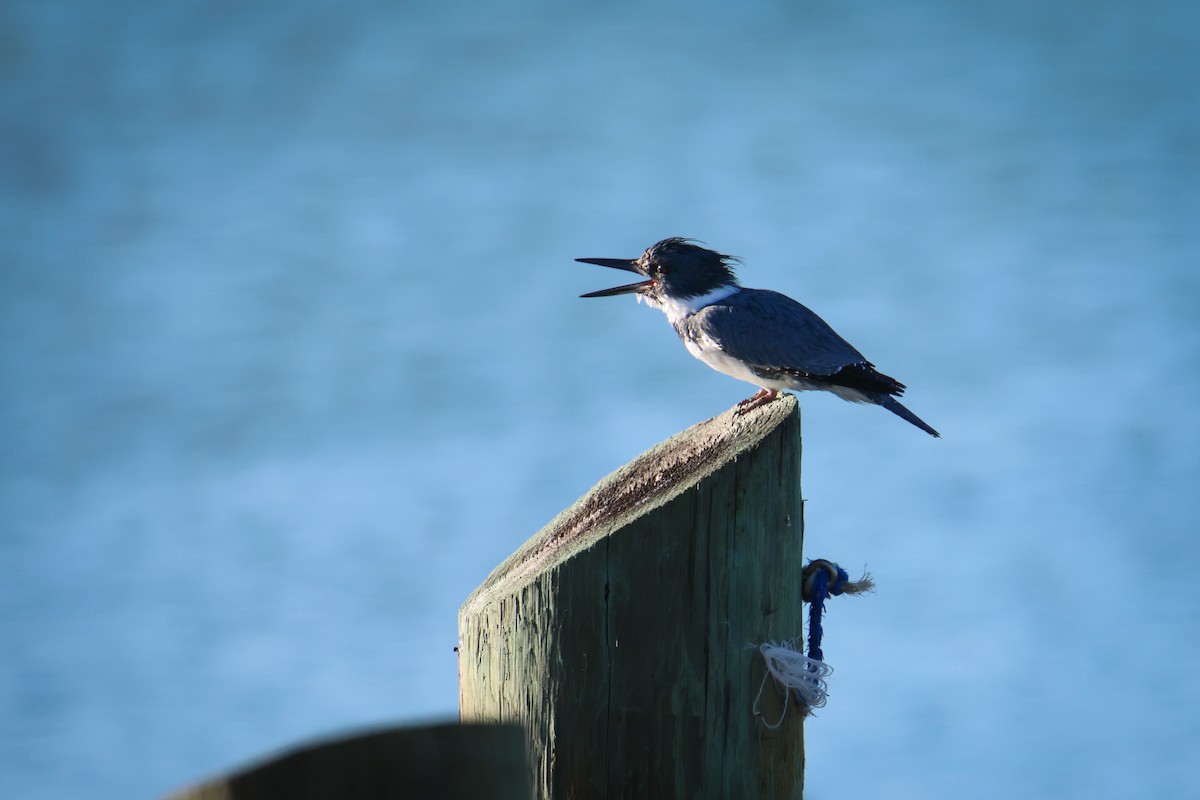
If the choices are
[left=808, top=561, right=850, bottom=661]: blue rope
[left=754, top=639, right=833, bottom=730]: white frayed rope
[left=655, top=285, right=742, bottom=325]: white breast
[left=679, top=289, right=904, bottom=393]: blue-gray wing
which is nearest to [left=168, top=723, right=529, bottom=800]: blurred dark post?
[left=754, top=639, right=833, bottom=730]: white frayed rope

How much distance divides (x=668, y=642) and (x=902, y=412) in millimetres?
3057

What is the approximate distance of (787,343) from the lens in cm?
573

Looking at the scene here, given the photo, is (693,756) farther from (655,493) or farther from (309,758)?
(309,758)

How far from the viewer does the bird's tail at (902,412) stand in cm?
555

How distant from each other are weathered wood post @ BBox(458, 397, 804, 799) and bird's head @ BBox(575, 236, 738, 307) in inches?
139

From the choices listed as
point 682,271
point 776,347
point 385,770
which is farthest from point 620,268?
point 385,770

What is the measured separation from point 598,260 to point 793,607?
12.5 feet

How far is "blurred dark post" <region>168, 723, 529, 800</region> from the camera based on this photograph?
71.1 inches

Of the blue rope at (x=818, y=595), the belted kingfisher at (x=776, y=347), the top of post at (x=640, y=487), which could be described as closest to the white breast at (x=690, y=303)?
the belted kingfisher at (x=776, y=347)

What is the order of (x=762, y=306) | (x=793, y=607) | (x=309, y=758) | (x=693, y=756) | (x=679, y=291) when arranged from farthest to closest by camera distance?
(x=679, y=291), (x=762, y=306), (x=793, y=607), (x=693, y=756), (x=309, y=758)

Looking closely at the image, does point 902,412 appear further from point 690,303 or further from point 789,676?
point 789,676

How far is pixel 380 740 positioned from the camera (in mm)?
1836

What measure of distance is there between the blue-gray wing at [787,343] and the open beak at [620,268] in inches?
29.8

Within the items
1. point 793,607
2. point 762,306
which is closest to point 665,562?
point 793,607
